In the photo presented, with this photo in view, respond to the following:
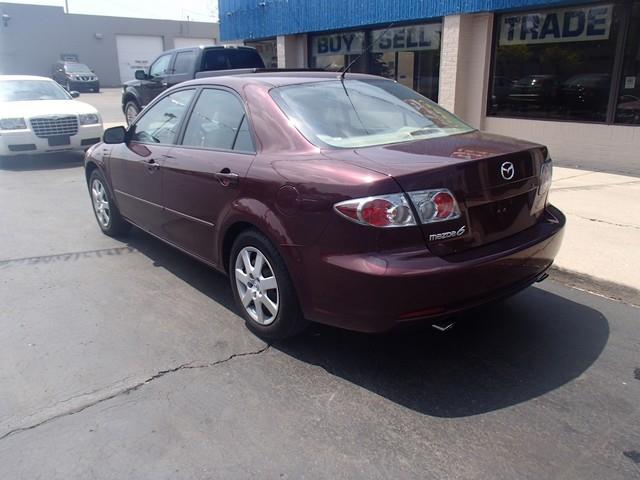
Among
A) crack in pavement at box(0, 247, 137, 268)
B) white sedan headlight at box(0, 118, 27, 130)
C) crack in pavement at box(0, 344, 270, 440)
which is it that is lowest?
crack in pavement at box(0, 344, 270, 440)

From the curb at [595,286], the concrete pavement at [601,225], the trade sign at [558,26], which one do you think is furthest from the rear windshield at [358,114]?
the trade sign at [558,26]

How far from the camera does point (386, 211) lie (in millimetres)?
2766

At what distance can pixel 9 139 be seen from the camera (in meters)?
10.0

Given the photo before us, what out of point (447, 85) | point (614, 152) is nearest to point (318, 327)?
point (614, 152)

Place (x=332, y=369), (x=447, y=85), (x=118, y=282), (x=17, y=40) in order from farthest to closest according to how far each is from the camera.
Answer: (x=17, y=40) < (x=447, y=85) < (x=118, y=282) < (x=332, y=369)

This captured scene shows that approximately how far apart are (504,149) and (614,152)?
6730 mm

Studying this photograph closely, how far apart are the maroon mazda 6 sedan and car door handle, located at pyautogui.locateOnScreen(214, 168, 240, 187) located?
0.02 meters

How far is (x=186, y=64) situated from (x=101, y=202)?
22.8 feet

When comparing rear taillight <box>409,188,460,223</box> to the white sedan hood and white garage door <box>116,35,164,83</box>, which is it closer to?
the white sedan hood

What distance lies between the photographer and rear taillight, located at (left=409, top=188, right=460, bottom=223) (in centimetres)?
280

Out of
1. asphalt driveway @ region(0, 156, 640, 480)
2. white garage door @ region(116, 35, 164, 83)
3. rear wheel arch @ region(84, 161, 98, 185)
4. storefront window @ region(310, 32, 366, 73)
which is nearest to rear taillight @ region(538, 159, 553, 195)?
asphalt driveway @ region(0, 156, 640, 480)

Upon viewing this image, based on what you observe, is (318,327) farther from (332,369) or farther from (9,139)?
(9,139)

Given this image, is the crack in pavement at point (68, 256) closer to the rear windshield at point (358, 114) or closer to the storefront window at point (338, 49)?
the rear windshield at point (358, 114)

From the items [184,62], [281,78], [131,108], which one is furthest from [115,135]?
[131,108]
